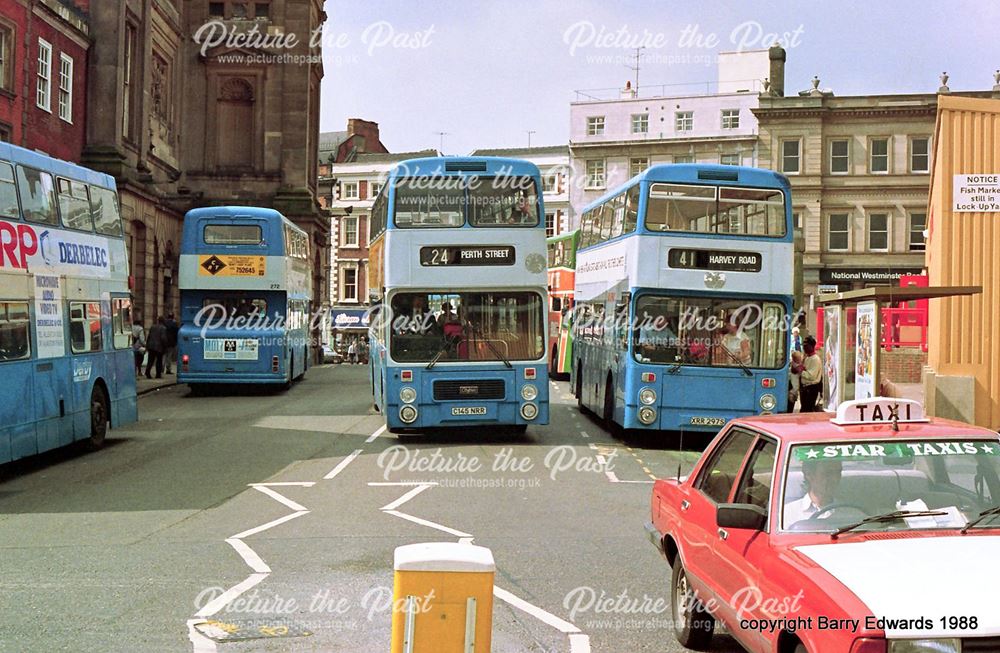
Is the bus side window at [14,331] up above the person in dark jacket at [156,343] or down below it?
above

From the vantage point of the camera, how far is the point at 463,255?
1764 centimetres

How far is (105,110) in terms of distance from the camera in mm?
37094

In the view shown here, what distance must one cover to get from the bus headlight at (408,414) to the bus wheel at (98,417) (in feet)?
15.3

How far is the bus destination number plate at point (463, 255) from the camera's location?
17609mm

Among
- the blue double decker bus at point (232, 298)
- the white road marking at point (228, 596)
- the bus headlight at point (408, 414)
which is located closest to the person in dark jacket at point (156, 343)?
the blue double decker bus at point (232, 298)

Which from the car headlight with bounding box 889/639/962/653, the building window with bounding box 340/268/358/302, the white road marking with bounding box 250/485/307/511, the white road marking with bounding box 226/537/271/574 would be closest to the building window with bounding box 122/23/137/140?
the white road marking with bounding box 250/485/307/511

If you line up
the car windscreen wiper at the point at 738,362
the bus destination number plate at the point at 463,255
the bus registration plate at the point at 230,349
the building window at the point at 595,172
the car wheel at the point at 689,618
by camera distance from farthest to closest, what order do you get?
the building window at the point at 595,172
the bus registration plate at the point at 230,349
the bus destination number plate at the point at 463,255
the car windscreen wiper at the point at 738,362
the car wheel at the point at 689,618

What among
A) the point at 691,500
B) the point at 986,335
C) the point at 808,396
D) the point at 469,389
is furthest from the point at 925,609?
the point at 986,335

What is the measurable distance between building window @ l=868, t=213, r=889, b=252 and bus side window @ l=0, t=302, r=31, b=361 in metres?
49.8

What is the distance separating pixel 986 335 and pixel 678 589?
15.8m

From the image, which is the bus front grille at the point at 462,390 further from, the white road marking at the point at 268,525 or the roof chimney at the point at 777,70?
the roof chimney at the point at 777,70

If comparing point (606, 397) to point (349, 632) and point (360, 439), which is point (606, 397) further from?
point (349, 632)

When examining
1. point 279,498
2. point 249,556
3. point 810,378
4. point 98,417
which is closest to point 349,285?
point 98,417

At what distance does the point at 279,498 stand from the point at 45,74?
25.0 m
